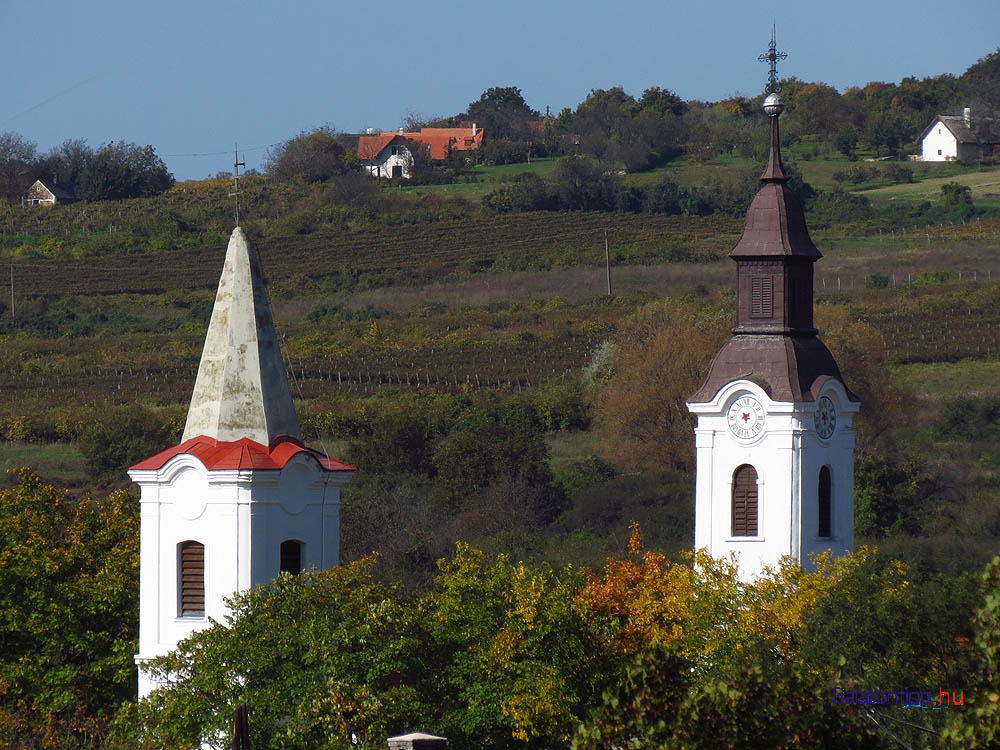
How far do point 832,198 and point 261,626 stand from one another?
10182 cm

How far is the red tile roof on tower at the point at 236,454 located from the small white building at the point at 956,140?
11863 centimetres

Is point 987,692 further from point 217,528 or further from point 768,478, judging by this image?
point 768,478

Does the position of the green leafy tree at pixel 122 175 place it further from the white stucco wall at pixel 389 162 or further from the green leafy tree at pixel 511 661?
the green leafy tree at pixel 511 661

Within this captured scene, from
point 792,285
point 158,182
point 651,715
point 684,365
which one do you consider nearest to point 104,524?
point 792,285

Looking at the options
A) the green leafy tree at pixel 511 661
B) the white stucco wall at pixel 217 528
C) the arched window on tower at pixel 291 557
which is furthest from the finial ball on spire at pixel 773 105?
the arched window on tower at pixel 291 557

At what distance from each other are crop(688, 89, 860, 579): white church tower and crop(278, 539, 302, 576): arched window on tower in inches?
400

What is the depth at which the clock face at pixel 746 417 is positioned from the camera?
42.6 m

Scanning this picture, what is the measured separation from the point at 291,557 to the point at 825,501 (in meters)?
13.4

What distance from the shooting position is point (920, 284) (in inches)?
4003

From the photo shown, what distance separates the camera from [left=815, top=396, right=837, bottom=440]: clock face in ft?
140

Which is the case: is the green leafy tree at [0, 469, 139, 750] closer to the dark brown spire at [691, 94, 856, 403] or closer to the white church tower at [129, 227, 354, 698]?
the white church tower at [129, 227, 354, 698]

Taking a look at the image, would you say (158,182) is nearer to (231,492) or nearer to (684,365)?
(684,365)

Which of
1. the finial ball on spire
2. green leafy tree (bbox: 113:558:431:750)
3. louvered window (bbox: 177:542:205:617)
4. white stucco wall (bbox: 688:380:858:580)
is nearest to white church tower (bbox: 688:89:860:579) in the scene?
white stucco wall (bbox: 688:380:858:580)

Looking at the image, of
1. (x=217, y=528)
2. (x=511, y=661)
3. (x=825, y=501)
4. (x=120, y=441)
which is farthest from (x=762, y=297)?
(x=120, y=441)
